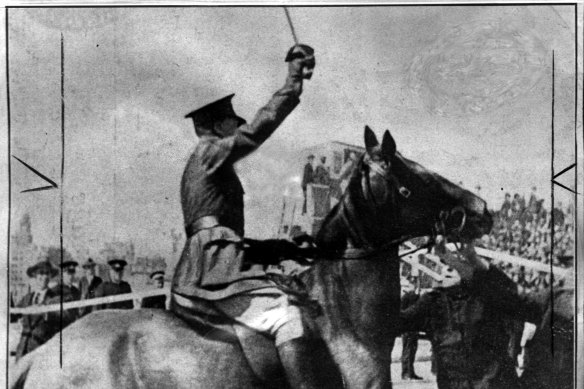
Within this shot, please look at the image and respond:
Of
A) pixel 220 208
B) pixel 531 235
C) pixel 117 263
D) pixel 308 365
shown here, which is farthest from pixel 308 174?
pixel 531 235

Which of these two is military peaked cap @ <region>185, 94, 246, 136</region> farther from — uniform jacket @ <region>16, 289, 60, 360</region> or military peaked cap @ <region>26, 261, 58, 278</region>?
uniform jacket @ <region>16, 289, 60, 360</region>

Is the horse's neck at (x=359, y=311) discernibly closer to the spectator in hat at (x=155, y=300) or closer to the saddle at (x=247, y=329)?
the saddle at (x=247, y=329)

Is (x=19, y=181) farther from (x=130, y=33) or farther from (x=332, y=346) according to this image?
(x=332, y=346)

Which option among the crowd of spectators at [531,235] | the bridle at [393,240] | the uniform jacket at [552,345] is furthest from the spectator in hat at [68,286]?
the uniform jacket at [552,345]

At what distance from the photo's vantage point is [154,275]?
3820 mm

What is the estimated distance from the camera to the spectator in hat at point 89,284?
12.5 ft

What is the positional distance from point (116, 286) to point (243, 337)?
713mm

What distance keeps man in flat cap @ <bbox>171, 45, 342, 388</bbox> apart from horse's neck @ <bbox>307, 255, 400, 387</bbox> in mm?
111

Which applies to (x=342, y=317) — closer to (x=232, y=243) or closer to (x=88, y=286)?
(x=232, y=243)

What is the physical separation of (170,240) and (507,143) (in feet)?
6.09

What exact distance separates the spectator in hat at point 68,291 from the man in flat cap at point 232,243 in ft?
1.68

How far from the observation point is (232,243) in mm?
3822

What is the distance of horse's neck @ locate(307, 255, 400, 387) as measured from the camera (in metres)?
3.82

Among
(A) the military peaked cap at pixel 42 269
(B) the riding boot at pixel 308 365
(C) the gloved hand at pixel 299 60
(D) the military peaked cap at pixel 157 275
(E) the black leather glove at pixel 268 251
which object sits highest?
(C) the gloved hand at pixel 299 60
